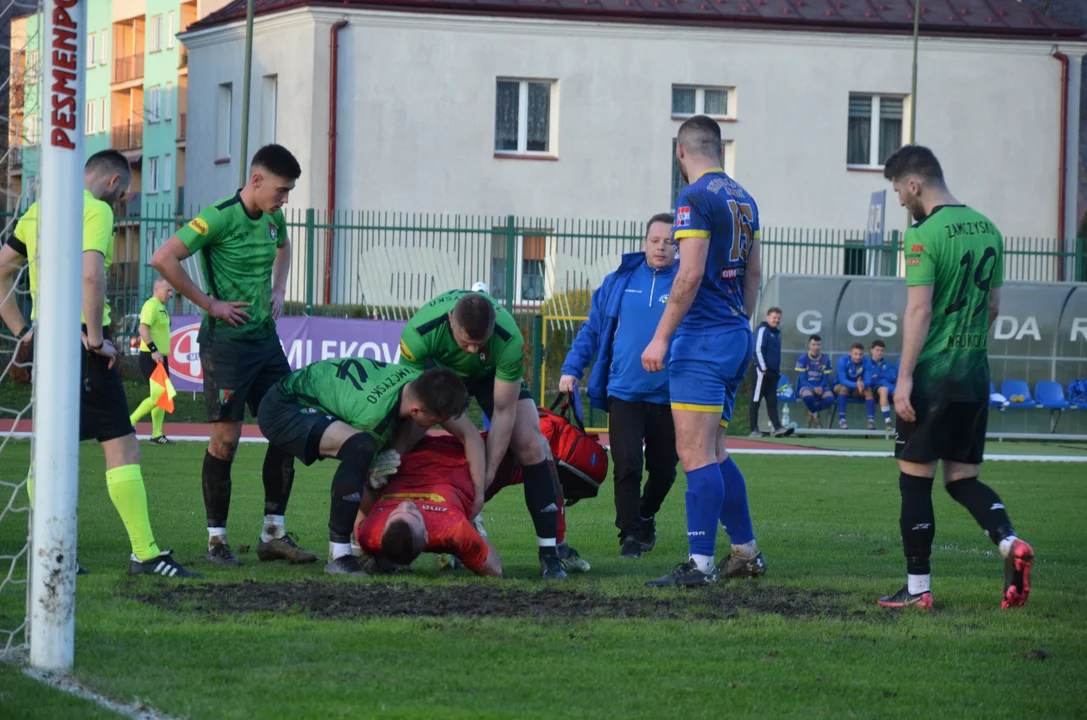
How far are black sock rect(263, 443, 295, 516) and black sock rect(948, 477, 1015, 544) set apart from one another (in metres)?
3.54

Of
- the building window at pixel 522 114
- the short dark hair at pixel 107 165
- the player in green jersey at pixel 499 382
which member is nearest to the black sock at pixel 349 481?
the player in green jersey at pixel 499 382

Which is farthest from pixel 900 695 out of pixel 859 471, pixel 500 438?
pixel 859 471

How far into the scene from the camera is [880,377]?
75.4ft

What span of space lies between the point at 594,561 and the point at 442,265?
54.0 ft

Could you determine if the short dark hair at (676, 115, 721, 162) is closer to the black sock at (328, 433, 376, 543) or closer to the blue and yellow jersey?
the blue and yellow jersey

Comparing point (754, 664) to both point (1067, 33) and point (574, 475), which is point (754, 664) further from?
point (1067, 33)

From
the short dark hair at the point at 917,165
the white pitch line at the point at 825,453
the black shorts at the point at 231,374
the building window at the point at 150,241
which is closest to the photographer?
the short dark hair at the point at 917,165

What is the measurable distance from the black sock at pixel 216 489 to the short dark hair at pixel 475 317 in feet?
5.87

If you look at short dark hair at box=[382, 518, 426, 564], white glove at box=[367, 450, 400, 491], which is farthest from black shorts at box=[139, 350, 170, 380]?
short dark hair at box=[382, 518, 426, 564]

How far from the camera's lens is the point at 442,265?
24453mm

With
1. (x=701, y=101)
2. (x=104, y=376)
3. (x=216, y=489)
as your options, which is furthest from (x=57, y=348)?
(x=701, y=101)

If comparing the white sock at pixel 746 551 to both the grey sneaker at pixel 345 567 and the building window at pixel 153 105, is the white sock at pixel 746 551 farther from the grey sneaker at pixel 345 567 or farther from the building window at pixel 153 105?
the building window at pixel 153 105

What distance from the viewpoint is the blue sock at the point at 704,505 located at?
23.9 ft

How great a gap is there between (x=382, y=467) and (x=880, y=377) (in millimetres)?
→ 16679
